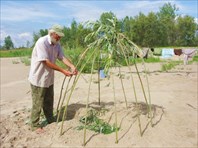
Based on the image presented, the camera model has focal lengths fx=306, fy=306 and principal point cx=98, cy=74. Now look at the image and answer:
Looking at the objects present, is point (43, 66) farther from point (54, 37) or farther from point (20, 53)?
point (20, 53)

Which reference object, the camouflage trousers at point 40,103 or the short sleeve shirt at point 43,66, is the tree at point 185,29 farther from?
the short sleeve shirt at point 43,66

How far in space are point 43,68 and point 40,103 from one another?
51 centimetres

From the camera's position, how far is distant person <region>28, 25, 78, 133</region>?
4137 mm

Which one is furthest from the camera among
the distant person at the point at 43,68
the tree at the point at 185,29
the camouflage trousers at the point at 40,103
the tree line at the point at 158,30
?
the tree at the point at 185,29

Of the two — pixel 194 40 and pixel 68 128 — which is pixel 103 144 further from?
pixel 194 40

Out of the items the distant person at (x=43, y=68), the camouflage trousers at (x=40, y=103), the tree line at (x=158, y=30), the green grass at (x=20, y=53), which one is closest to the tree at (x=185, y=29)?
the tree line at (x=158, y=30)

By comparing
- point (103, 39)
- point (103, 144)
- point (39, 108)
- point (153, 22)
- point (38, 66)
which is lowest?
point (103, 144)

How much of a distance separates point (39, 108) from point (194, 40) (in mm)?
42993

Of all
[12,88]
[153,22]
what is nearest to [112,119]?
[12,88]

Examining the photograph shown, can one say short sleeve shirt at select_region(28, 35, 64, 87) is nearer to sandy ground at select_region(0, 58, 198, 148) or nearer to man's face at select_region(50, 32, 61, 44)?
man's face at select_region(50, 32, 61, 44)

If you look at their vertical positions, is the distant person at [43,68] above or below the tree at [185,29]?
below

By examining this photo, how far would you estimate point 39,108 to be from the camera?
14.4 feet

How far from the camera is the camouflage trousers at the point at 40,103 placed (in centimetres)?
436

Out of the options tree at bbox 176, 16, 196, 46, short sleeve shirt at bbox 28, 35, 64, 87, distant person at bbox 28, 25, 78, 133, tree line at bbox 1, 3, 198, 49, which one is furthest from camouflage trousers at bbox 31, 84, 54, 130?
tree at bbox 176, 16, 196, 46
